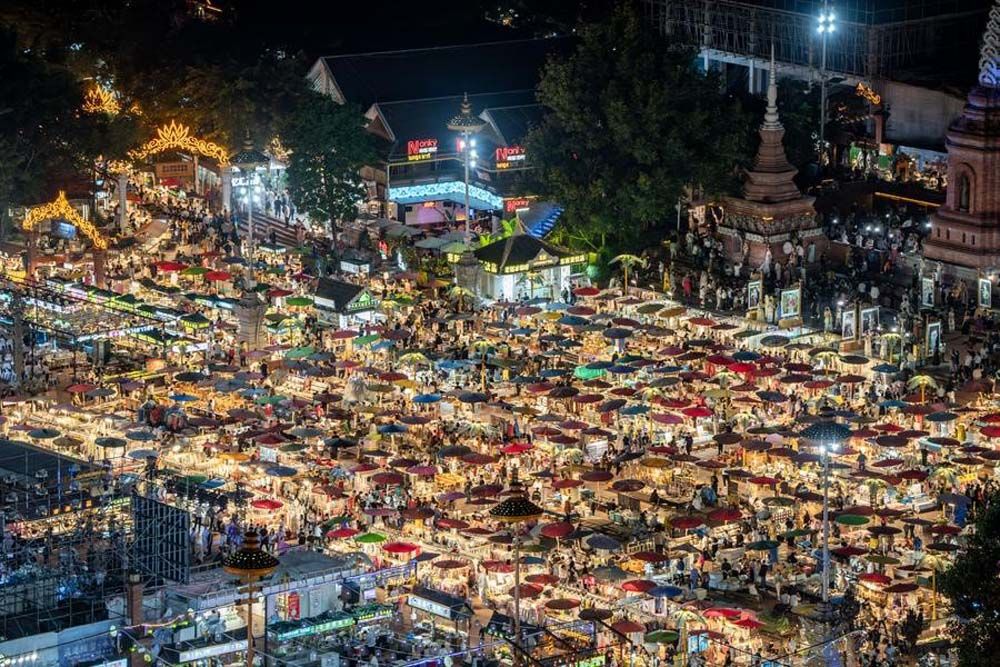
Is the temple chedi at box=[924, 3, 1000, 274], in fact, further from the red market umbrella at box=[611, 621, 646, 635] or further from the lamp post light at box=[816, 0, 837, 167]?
the red market umbrella at box=[611, 621, 646, 635]

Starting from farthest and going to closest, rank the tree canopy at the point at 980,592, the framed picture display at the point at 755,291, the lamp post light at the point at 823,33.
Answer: the lamp post light at the point at 823,33, the framed picture display at the point at 755,291, the tree canopy at the point at 980,592

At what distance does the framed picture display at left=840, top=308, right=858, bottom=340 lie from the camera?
101 metres

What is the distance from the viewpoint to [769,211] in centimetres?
11169

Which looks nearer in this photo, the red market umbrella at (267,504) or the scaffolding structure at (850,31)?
the red market umbrella at (267,504)

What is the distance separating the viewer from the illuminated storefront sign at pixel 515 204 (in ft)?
383

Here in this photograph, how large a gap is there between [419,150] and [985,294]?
30226mm

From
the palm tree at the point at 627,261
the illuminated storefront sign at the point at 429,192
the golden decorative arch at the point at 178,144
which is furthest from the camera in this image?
the golden decorative arch at the point at 178,144

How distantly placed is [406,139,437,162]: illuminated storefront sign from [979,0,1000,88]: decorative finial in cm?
2790

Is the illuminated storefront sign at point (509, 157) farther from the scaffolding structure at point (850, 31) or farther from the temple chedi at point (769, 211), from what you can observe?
the temple chedi at point (769, 211)

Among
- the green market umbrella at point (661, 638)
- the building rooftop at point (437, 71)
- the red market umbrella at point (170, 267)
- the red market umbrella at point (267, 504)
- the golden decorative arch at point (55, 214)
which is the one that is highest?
the building rooftop at point (437, 71)

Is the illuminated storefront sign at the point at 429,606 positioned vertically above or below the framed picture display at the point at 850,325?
below

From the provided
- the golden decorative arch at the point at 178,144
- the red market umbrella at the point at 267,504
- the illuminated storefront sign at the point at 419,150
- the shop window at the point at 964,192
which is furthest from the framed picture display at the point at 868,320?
the golden decorative arch at the point at 178,144

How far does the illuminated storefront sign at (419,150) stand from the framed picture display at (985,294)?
29.7m

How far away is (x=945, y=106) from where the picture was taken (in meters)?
118
